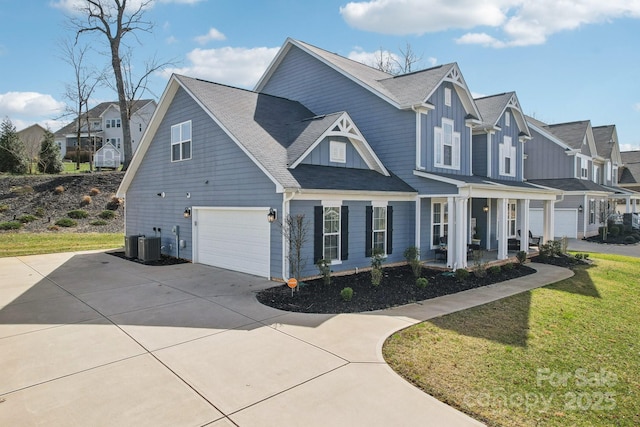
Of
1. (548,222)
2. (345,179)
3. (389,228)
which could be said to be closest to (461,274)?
(389,228)

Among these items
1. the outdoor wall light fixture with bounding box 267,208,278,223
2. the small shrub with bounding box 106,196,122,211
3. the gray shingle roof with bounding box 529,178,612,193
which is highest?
the gray shingle roof with bounding box 529,178,612,193

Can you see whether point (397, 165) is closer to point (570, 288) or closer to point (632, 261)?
point (570, 288)

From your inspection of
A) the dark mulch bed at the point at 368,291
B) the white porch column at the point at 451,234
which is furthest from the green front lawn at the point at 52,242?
the white porch column at the point at 451,234

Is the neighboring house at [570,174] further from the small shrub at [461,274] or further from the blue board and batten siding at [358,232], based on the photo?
the small shrub at [461,274]

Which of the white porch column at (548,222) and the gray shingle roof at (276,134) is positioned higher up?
the gray shingle roof at (276,134)

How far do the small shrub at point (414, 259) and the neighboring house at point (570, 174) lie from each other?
54.3ft

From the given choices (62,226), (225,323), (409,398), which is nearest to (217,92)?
(225,323)

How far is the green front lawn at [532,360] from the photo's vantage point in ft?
14.7

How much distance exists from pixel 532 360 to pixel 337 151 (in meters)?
8.65

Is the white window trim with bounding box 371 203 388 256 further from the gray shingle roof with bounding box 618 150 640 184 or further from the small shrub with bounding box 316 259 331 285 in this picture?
the gray shingle roof with bounding box 618 150 640 184

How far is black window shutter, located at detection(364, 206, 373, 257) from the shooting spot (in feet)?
40.9

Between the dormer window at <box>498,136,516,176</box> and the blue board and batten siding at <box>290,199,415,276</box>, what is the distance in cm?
782

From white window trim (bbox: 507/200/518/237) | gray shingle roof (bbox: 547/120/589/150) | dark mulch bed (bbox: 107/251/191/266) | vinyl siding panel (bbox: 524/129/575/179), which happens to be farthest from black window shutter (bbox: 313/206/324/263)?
gray shingle roof (bbox: 547/120/589/150)

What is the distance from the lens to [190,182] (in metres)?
14.4
